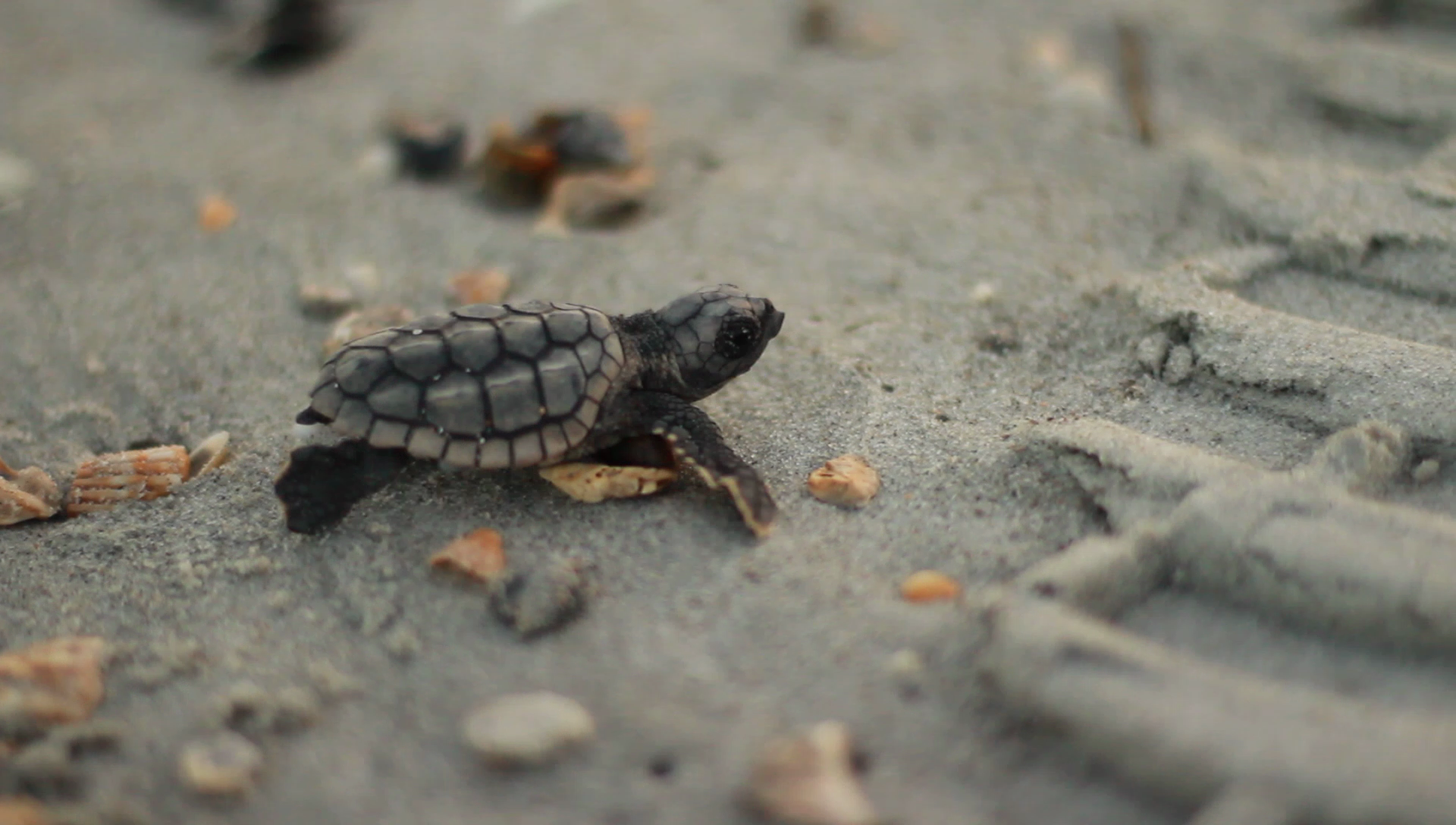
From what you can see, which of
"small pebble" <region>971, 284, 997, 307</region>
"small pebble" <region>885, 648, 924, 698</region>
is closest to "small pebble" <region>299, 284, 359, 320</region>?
"small pebble" <region>971, 284, 997, 307</region>

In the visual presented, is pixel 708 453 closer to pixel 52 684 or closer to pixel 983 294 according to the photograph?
pixel 983 294

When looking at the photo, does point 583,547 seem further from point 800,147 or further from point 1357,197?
point 1357,197

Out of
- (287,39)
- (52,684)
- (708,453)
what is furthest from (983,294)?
(287,39)

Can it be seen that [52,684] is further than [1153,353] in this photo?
No

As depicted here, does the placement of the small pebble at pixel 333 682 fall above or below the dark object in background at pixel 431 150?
below

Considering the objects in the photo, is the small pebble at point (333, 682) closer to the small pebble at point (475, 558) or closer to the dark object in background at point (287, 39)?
the small pebble at point (475, 558)

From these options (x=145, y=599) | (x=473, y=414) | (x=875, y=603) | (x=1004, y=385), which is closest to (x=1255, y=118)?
(x=1004, y=385)

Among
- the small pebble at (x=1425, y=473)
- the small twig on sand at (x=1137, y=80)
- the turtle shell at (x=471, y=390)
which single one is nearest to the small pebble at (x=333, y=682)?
the turtle shell at (x=471, y=390)
